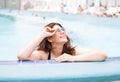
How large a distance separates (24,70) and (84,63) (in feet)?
1.54

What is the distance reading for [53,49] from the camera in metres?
2.28

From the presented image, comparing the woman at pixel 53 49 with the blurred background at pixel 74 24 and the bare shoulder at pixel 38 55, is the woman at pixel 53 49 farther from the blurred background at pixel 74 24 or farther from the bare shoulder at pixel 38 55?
the blurred background at pixel 74 24

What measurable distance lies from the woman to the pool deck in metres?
0.09

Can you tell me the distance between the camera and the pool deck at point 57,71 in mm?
1647

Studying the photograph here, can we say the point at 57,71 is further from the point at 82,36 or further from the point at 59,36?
the point at 82,36

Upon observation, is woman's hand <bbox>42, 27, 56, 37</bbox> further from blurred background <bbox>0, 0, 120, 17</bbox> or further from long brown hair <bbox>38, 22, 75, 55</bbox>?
blurred background <bbox>0, 0, 120, 17</bbox>

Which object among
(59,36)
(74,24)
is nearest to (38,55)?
(59,36)

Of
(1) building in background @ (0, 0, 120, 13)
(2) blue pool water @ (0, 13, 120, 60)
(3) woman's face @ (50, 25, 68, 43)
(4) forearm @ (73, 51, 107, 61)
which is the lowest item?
(2) blue pool water @ (0, 13, 120, 60)

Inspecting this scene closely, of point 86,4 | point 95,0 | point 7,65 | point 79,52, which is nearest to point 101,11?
point 95,0

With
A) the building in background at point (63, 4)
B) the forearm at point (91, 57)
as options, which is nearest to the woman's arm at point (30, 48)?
the forearm at point (91, 57)

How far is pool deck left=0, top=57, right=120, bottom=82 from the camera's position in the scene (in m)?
1.65

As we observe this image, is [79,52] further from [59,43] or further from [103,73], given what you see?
[103,73]

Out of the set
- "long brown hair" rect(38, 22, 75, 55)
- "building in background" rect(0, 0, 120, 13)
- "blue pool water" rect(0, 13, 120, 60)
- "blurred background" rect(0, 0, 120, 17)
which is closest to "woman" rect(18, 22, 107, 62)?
"long brown hair" rect(38, 22, 75, 55)

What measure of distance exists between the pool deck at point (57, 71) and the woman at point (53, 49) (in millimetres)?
92
